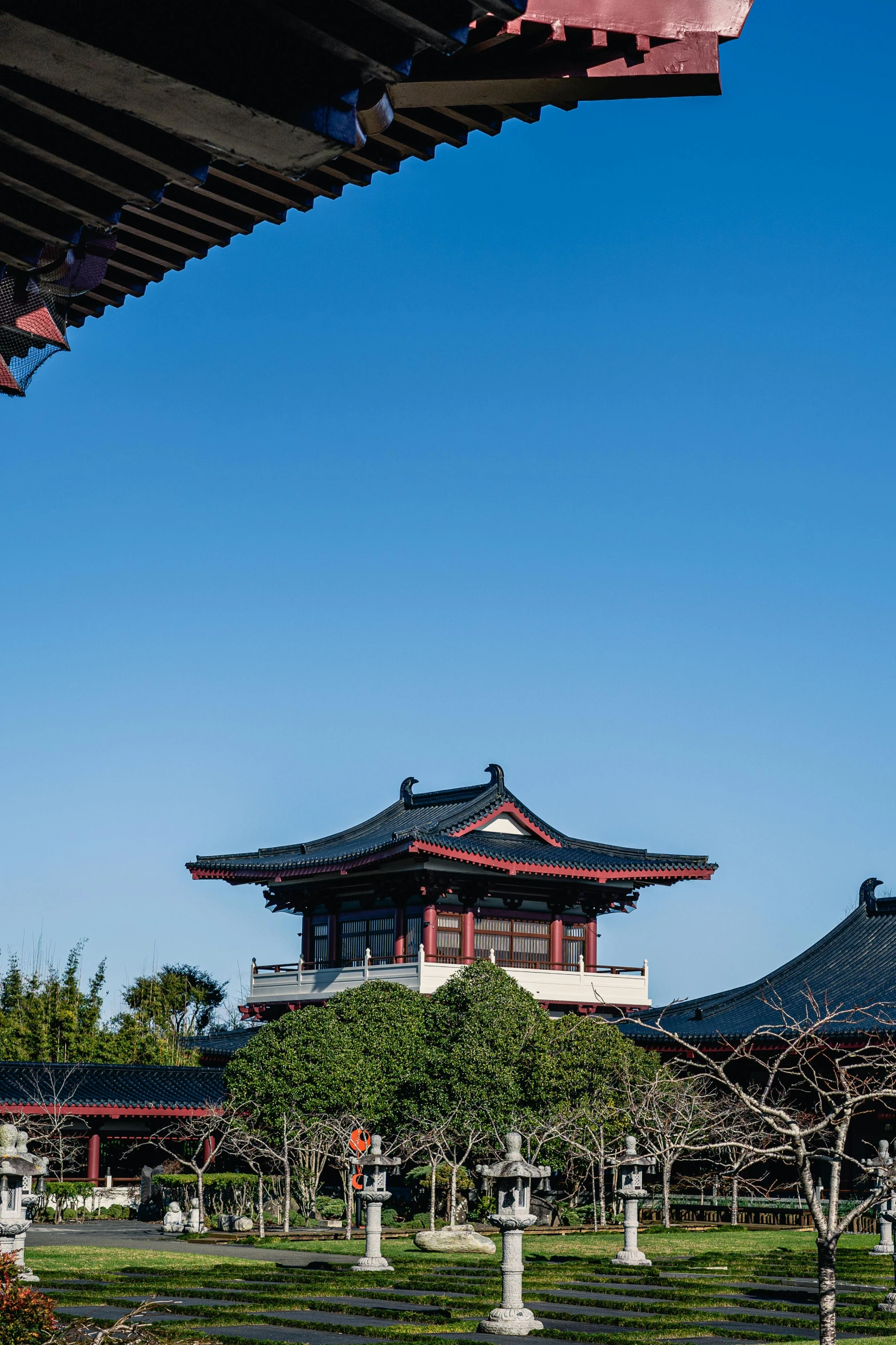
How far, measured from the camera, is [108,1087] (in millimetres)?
→ 41875

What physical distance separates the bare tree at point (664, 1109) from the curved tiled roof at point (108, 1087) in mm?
11755

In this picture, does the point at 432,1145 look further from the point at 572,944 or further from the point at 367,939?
the point at 572,944

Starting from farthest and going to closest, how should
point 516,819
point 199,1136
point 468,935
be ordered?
point 516,819 → point 468,935 → point 199,1136

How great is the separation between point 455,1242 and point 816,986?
61.2 ft

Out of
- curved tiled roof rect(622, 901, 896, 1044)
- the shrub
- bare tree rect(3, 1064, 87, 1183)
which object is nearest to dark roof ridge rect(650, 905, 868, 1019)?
curved tiled roof rect(622, 901, 896, 1044)

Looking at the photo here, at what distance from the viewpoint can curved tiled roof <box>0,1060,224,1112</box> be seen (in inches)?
1576

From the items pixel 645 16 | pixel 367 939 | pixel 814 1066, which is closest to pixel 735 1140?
pixel 814 1066

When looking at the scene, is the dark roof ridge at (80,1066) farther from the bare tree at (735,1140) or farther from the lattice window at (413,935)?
the bare tree at (735,1140)

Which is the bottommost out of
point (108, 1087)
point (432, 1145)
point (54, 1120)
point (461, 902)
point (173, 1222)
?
point (173, 1222)

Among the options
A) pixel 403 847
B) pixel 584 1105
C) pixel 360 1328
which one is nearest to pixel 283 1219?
pixel 584 1105

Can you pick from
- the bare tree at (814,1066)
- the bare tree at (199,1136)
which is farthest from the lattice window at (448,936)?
the bare tree at (199,1136)

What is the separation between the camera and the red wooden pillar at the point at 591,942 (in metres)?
46.5

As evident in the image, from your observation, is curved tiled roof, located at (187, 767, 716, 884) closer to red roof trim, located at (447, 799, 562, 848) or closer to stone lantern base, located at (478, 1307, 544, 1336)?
red roof trim, located at (447, 799, 562, 848)

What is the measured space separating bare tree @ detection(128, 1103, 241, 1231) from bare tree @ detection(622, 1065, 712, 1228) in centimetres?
967
